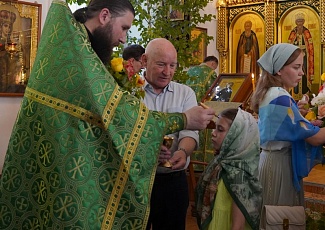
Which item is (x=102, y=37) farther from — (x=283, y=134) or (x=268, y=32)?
(x=268, y=32)

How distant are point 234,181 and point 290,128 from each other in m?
0.58

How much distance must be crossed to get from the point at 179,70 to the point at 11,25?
180cm

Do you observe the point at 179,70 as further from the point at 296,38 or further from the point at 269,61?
the point at 296,38

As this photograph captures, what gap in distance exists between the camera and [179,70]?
4.83m

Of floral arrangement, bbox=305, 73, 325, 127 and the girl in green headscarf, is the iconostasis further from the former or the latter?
the girl in green headscarf

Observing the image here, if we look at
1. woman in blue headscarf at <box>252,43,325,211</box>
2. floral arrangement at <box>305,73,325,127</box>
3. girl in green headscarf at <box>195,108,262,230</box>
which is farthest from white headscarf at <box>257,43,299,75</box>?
girl in green headscarf at <box>195,108,262,230</box>

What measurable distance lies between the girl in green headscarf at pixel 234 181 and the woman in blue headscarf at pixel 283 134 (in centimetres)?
36

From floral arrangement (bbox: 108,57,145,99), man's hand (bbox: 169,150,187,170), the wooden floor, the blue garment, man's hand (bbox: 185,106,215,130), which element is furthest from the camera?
the wooden floor

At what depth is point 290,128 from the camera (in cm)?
295

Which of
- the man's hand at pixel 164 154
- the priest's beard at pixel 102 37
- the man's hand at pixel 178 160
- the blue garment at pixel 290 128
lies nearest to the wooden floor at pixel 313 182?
the blue garment at pixel 290 128

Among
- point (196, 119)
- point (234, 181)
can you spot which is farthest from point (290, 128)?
point (196, 119)

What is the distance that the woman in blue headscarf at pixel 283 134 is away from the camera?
2953 mm

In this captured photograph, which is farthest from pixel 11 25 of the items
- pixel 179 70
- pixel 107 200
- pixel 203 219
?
pixel 107 200

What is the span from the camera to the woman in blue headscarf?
2953mm
